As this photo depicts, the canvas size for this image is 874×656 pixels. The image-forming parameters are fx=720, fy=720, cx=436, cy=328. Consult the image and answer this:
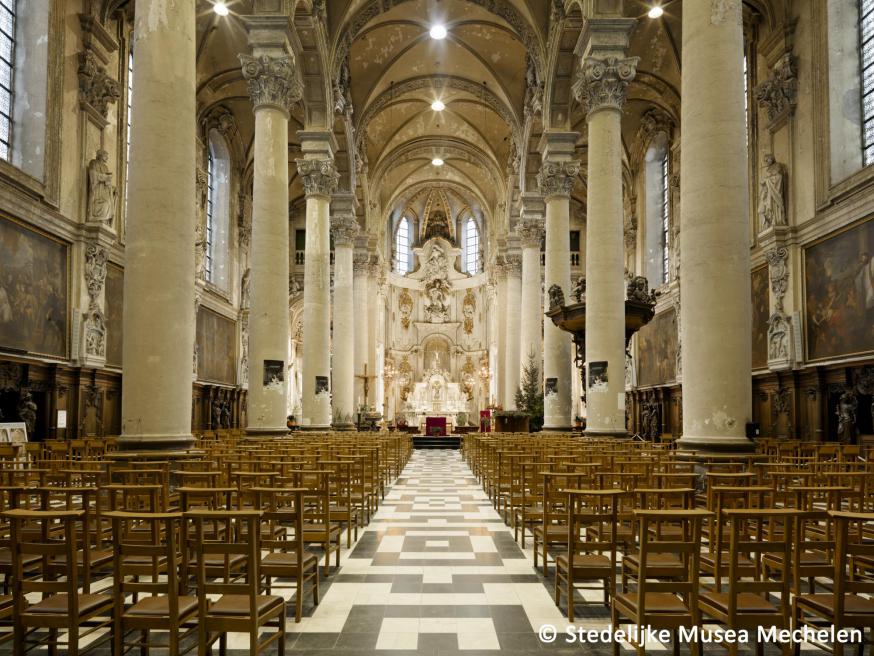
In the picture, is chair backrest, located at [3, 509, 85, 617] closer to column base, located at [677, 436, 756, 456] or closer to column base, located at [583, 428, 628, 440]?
column base, located at [677, 436, 756, 456]

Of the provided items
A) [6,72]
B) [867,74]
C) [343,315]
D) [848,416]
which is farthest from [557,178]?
[6,72]

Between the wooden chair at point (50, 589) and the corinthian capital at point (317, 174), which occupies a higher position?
the corinthian capital at point (317, 174)

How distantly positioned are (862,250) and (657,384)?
14958 mm

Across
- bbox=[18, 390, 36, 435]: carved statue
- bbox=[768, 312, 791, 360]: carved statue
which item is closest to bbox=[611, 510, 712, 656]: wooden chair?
bbox=[18, 390, 36, 435]: carved statue

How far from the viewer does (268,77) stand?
1772 cm

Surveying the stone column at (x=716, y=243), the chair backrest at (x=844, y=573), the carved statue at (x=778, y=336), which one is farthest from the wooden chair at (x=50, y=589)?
the carved statue at (x=778, y=336)

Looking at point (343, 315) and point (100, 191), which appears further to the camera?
point (343, 315)

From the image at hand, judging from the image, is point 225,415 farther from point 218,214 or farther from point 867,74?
point 867,74

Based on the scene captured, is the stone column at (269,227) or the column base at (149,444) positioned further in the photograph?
the stone column at (269,227)

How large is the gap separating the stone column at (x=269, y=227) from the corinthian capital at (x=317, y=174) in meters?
5.74

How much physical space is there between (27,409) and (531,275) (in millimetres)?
19851

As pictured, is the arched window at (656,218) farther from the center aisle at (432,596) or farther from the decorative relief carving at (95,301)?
the center aisle at (432,596)

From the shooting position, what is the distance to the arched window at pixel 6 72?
18.5 meters

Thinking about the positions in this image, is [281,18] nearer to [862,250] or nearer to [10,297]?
[10,297]
